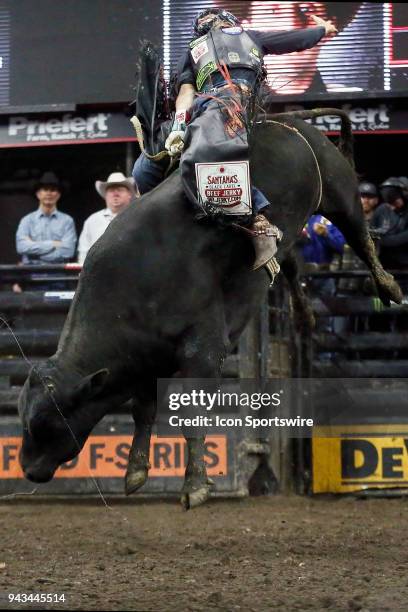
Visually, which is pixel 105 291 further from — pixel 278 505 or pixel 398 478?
pixel 398 478

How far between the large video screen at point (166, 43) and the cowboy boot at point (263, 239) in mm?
1004

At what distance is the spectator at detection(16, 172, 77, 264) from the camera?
866 cm

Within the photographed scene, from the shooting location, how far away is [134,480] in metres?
5.61

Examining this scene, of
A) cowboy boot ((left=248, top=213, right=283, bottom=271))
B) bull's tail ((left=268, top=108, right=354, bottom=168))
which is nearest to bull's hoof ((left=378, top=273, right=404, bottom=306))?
bull's tail ((left=268, top=108, right=354, bottom=168))

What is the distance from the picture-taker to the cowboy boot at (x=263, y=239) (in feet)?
18.6

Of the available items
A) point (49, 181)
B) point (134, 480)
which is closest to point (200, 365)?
point (134, 480)

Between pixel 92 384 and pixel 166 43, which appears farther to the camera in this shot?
pixel 166 43

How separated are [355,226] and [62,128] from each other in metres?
2.83

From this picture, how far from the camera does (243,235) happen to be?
5746mm

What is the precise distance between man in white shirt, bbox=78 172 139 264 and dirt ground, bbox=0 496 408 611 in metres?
2.01

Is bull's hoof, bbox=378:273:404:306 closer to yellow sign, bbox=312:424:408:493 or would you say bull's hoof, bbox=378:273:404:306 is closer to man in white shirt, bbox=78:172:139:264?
yellow sign, bbox=312:424:408:493

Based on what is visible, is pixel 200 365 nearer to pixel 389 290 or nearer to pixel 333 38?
pixel 389 290

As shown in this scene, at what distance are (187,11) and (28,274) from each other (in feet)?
9.90

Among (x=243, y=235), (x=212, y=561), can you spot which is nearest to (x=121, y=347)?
(x=243, y=235)
